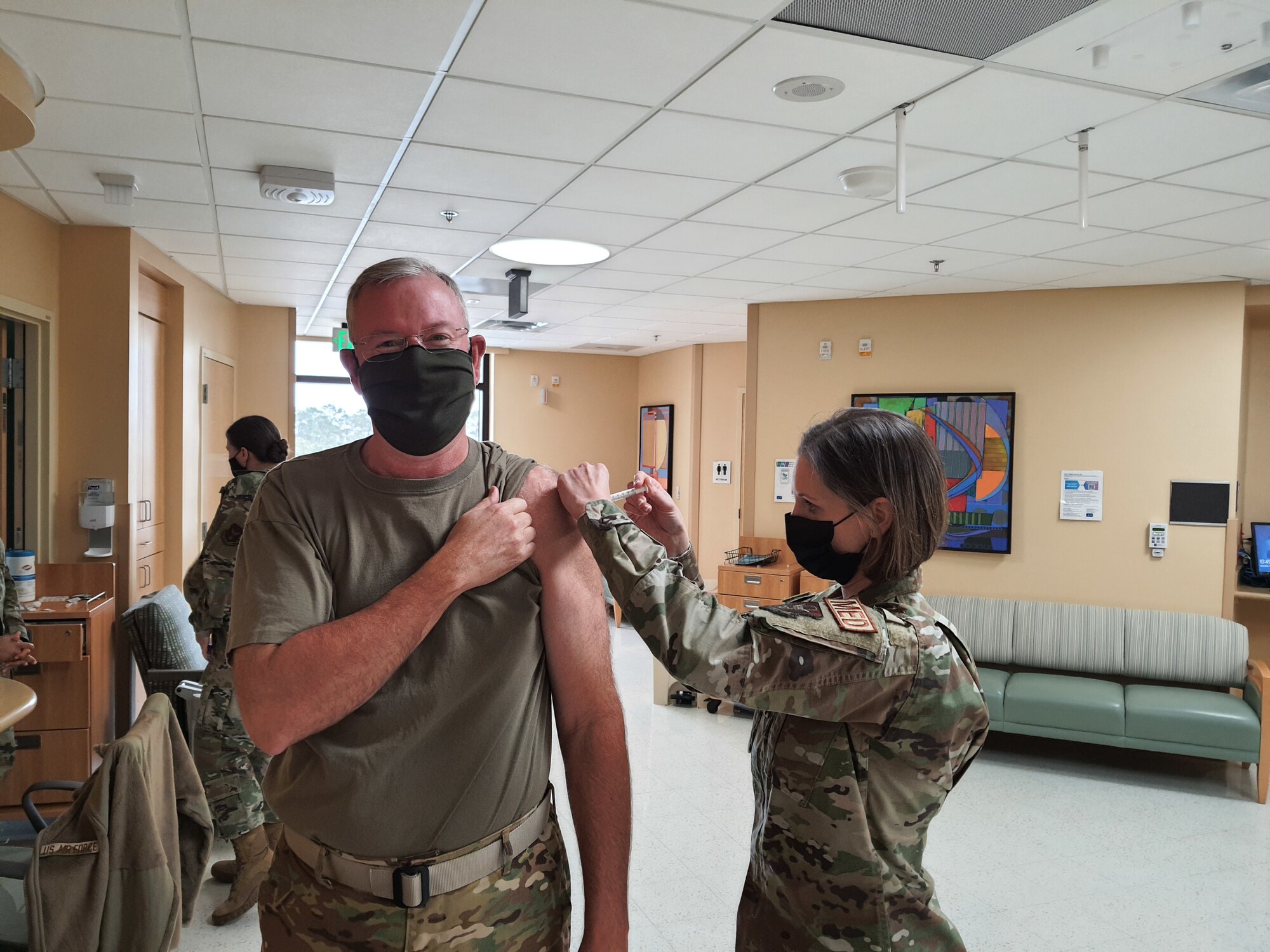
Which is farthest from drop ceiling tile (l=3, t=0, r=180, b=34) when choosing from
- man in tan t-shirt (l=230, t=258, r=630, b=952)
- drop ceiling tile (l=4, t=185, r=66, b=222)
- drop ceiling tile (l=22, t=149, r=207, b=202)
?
drop ceiling tile (l=4, t=185, r=66, b=222)

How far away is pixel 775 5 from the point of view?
2098mm

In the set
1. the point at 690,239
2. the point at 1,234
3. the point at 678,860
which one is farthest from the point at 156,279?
the point at 678,860

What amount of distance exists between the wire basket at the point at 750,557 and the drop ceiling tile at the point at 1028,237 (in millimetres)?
2500

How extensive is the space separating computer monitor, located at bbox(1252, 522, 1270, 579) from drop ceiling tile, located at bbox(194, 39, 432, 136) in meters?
5.64

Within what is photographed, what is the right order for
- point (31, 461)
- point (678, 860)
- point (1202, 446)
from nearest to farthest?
point (678, 860)
point (31, 461)
point (1202, 446)

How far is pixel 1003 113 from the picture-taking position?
272 cm

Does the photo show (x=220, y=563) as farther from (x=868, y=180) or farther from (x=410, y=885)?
(x=868, y=180)

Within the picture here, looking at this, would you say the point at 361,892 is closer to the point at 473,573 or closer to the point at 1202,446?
the point at 473,573

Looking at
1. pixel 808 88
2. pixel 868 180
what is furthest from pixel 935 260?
pixel 808 88

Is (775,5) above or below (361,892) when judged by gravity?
above

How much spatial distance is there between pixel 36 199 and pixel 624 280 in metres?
3.13

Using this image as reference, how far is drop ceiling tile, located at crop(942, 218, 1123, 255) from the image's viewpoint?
13.1 ft

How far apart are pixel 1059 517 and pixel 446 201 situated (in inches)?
165

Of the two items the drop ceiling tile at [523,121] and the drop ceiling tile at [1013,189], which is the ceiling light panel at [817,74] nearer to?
the drop ceiling tile at [523,121]
